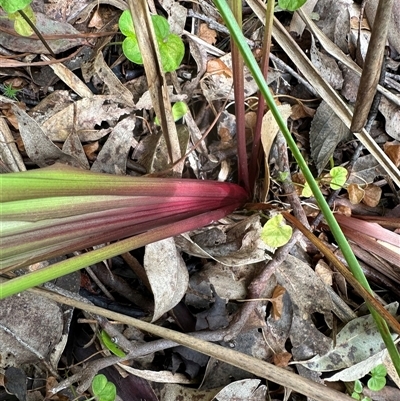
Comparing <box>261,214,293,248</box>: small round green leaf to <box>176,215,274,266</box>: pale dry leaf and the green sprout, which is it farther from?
the green sprout

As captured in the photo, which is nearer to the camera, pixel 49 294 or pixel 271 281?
pixel 49 294

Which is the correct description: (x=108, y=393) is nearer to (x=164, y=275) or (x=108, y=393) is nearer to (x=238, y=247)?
(x=164, y=275)

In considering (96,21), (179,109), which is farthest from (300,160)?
(96,21)

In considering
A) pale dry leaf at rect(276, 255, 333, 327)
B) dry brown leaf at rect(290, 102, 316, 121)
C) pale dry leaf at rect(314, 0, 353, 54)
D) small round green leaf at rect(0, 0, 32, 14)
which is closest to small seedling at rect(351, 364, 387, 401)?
pale dry leaf at rect(276, 255, 333, 327)

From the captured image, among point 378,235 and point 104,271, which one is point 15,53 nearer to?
point 104,271

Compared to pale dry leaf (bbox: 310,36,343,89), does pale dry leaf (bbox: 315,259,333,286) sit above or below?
below

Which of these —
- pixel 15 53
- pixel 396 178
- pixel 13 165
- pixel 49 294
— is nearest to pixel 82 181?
pixel 49 294
